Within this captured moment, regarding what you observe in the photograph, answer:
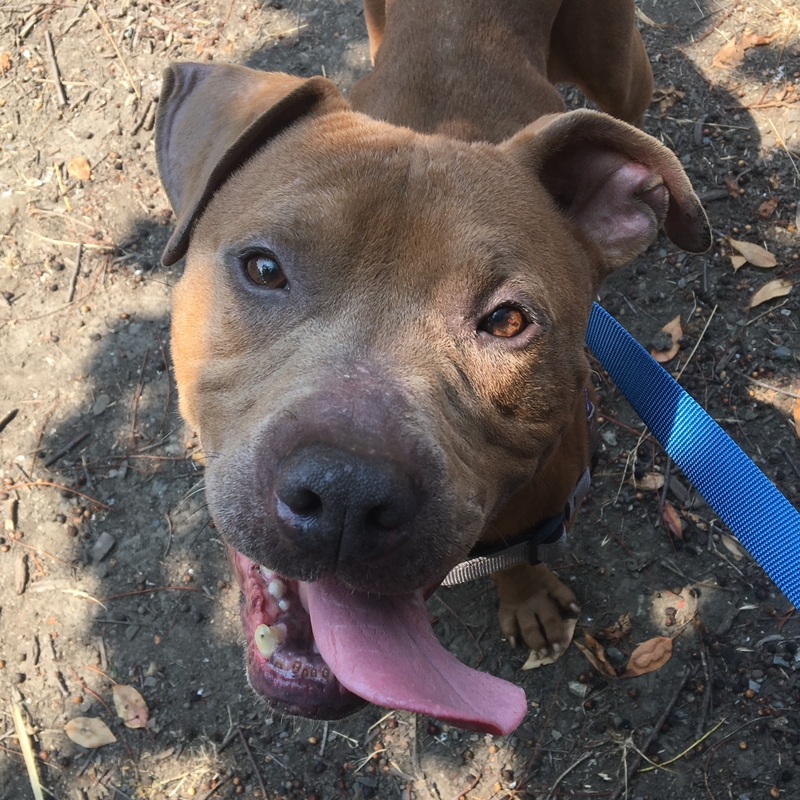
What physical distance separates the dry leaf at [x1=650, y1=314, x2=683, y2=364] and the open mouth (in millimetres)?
2900

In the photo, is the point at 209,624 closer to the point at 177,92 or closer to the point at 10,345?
the point at 10,345

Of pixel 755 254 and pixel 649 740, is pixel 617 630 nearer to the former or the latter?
pixel 649 740

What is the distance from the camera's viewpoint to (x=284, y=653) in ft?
8.22

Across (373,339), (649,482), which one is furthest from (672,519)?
(373,339)

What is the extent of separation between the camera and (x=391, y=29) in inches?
163

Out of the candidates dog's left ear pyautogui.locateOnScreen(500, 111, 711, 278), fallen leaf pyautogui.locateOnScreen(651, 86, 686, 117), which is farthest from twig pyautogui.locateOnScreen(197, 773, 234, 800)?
fallen leaf pyautogui.locateOnScreen(651, 86, 686, 117)

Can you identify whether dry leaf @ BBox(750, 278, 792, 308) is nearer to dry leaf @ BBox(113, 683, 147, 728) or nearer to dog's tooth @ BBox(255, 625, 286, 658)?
dog's tooth @ BBox(255, 625, 286, 658)

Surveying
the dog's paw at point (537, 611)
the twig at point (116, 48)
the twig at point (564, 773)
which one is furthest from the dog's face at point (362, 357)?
the twig at point (116, 48)

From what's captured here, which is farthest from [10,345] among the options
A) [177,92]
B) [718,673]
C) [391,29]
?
[718,673]

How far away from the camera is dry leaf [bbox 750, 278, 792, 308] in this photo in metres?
4.91

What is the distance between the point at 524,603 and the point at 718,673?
3.59 ft

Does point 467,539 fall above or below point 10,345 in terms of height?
above

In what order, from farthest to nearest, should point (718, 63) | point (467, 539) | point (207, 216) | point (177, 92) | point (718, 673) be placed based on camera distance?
point (718, 63)
point (718, 673)
point (177, 92)
point (207, 216)
point (467, 539)

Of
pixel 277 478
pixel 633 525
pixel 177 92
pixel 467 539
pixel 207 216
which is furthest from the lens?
pixel 633 525
